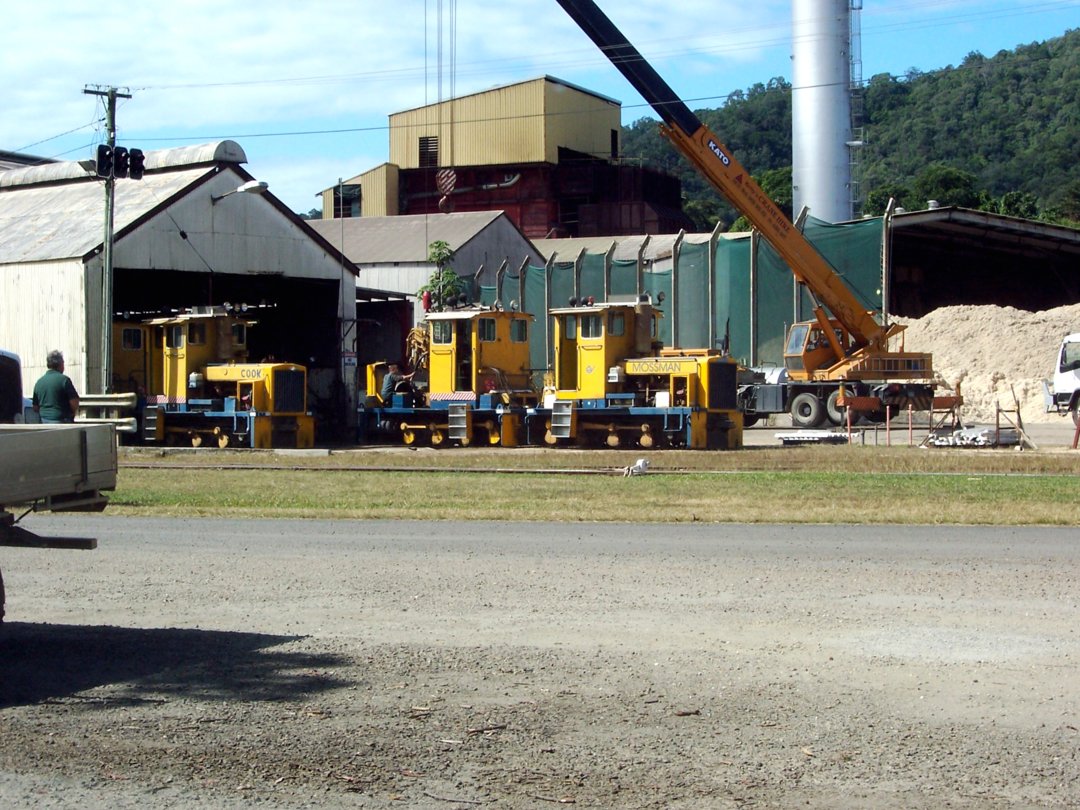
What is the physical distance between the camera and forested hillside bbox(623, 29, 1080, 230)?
113956 mm

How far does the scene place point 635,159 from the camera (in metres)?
81.6

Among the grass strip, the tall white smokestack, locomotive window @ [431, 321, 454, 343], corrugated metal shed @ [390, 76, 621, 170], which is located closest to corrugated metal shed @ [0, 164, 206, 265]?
locomotive window @ [431, 321, 454, 343]

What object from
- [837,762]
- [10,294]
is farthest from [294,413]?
[837,762]

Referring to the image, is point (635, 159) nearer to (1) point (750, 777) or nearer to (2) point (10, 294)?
(2) point (10, 294)

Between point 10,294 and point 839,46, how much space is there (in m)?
49.5

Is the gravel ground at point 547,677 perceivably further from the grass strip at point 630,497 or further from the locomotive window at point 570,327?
the locomotive window at point 570,327

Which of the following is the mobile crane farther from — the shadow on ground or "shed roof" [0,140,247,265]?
the shadow on ground

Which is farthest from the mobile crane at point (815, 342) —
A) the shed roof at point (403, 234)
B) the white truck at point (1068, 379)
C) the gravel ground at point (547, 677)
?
the gravel ground at point (547, 677)

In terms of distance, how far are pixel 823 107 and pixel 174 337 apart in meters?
46.6

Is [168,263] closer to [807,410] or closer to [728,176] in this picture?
[728,176]

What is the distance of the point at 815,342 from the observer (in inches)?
1544

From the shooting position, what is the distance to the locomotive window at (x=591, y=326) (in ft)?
102

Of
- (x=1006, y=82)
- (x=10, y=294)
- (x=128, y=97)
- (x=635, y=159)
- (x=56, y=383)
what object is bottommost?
(x=56, y=383)

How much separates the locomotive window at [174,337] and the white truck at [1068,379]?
82.7 feet
